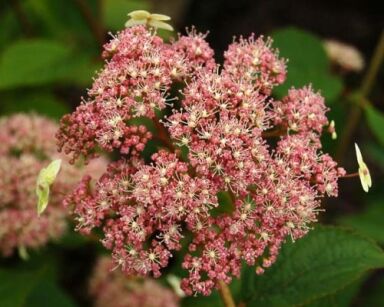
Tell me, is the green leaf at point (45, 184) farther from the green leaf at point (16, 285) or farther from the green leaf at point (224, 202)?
the green leaf at point (16, 285)

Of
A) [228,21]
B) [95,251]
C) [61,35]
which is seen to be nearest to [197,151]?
[95,251]

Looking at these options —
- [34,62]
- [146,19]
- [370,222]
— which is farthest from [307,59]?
[34,62]

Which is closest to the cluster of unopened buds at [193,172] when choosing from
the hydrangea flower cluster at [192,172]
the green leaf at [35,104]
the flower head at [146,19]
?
the hydrangea flower cluster at [192,172]

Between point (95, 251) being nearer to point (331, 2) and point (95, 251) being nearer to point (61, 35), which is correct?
point (61, 35)

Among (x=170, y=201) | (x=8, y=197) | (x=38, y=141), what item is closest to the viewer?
(x=170, y=201)

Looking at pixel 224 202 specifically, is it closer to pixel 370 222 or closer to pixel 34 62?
pixel 370 222

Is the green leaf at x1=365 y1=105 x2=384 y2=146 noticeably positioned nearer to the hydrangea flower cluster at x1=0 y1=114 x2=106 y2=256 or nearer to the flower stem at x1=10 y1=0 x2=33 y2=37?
the hydrangea flower cluster at x1=0 y1=114 x2=106 y2=256

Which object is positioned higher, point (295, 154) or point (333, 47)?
point (333, 47)
